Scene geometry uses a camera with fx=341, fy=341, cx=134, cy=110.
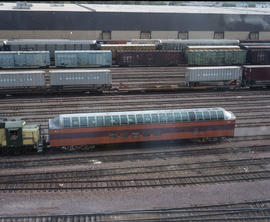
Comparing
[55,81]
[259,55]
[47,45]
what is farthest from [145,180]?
[259,55]

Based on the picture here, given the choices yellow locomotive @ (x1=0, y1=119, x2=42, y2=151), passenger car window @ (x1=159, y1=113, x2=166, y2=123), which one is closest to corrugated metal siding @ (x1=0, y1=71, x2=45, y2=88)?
yellow locomotive @ (x1=0, y1=119, x2=42, y2=151)

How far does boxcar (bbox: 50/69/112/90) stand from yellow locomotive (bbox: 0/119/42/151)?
13.7m

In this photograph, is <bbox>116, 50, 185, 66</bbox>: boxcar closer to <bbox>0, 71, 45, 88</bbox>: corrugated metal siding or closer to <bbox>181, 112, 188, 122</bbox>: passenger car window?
<bbox>0, 71, 45, 88</bbox>: corrugated metal siding

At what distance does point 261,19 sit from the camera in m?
70.3

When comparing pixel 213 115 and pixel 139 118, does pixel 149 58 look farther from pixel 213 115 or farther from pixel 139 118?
pixel 139 118

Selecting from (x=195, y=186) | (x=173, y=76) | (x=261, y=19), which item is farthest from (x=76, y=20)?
(x=195, y=186)

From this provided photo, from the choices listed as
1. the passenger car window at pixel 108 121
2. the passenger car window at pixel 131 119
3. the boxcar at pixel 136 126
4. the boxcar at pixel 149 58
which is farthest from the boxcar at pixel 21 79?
the boxcar at pixel 149 58

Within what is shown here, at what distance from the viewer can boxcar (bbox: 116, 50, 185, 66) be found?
48469 millimetres

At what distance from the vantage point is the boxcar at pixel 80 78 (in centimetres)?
3562

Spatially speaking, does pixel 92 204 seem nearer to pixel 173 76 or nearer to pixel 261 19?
pixel 173 76

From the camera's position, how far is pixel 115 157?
75.2ft

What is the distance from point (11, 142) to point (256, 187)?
15262 millimetres

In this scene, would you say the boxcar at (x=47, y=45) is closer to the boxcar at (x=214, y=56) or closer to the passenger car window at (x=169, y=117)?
the boxcar at (x=214, y=56)

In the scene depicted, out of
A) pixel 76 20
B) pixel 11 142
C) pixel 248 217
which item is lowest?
pixel 248 217
